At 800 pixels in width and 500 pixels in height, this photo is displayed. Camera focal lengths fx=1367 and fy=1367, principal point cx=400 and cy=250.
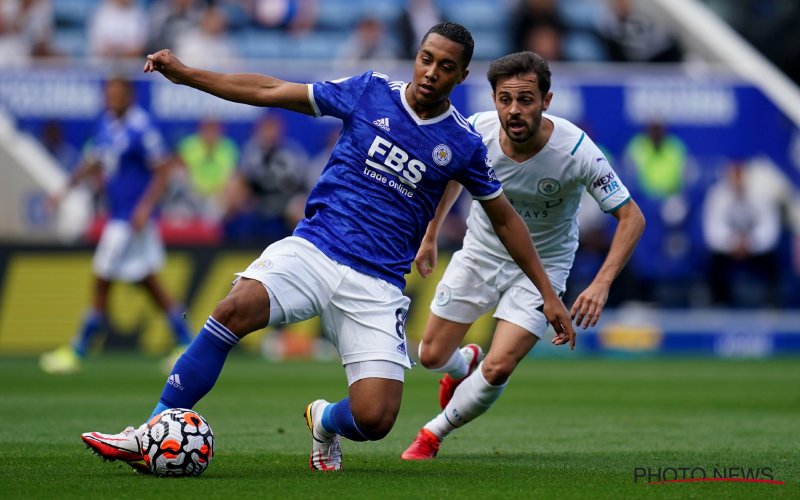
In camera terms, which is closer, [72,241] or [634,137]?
[72,241]

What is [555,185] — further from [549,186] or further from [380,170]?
[380,170]

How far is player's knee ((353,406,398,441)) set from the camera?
7.04 meters

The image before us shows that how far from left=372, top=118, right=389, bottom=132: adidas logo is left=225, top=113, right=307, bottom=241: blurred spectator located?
39.1 feet

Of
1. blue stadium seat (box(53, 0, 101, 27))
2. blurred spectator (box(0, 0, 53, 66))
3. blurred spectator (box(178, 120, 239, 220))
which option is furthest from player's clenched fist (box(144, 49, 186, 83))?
blue stadium seat (box(53, 0, 101, 27))

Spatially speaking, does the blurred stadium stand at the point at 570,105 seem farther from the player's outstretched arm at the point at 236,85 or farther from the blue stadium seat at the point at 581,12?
the player's outstretched arm at the point at 236,85

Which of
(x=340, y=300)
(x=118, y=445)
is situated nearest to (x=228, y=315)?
(x=340, y=300)

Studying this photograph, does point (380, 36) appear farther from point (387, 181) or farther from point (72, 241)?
point (387, 181)

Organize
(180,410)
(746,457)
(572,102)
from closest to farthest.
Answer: (180,410), (746,457), (572,102)

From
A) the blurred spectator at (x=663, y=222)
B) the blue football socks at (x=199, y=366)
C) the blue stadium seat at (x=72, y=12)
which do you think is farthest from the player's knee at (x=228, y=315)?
the blue stadium seat at (x=72, y=12)

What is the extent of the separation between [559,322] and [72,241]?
1210cm

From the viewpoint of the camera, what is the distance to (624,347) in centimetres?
1964

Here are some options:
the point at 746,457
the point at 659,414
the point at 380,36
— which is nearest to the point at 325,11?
the point at 380,36

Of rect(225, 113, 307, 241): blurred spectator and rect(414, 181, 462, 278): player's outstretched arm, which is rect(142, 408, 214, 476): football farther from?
rect(225, 113, 307, 241): blurred spectator

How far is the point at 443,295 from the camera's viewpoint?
8.95 meters
